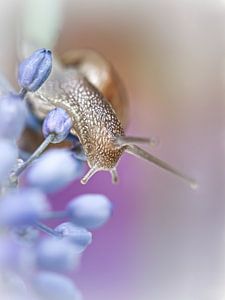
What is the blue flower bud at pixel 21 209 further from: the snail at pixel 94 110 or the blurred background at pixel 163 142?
the blurred background at pixel 163 142

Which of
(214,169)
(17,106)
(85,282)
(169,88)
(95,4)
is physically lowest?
(85,282)

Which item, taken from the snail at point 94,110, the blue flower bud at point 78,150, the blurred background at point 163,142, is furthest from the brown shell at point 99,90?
the blurred background at point 163,142

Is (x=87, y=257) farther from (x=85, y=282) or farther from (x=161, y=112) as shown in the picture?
(x=161, y=112)

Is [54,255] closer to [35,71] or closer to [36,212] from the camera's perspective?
[36,212]

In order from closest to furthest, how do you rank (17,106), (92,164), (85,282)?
1. (17,106)
2. (92,164)
3. (85,282)

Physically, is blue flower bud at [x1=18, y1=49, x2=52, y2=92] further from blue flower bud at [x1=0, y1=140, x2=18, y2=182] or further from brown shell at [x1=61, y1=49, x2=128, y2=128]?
brown shell at [x1=61, y1=49, x2=128, y2=128]

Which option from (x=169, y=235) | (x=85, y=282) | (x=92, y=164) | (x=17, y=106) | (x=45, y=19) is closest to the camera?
(x=17, y=106)

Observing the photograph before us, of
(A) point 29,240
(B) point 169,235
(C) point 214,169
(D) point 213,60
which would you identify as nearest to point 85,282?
(B) point 169,235
